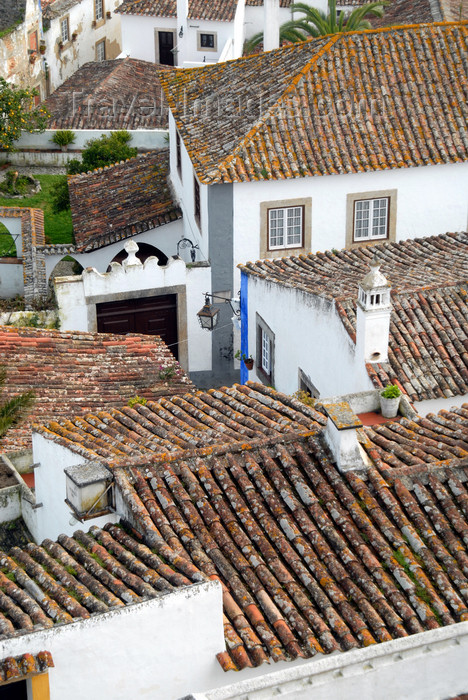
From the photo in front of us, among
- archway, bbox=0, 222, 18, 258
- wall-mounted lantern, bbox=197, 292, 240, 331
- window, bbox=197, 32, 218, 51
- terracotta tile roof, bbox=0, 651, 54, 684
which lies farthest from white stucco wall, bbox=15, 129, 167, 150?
terracotta tile roof, bbox=0, 651, 54, 684

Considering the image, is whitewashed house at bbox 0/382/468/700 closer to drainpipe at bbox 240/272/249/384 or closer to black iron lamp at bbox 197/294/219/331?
drainpipe at bbox 240/272/249/384

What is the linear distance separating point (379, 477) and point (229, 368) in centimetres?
1544

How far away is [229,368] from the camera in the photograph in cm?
2872

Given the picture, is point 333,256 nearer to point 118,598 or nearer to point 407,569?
point 407,569

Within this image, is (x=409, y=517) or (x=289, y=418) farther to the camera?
(x=289, y=418)

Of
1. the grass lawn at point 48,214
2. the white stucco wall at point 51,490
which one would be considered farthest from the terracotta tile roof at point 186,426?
Result: the grass lawn at point 48,214

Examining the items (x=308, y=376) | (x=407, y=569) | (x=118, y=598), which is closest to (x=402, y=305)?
(x=308, y=376)

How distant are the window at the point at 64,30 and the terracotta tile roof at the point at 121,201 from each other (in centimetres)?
2298

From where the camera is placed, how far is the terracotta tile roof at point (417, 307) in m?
18.9

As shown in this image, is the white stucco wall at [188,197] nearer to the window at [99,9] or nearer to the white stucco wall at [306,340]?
the white stucco wall at [306,340]

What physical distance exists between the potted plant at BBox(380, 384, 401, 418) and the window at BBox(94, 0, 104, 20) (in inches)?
1816

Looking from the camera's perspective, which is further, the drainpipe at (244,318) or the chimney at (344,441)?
the drainpipe at (244,318)

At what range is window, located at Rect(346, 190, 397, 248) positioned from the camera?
1092 inches

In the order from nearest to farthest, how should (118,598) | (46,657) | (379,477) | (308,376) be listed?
(46,657) → (118,598) → (379,477) → (308,376)
